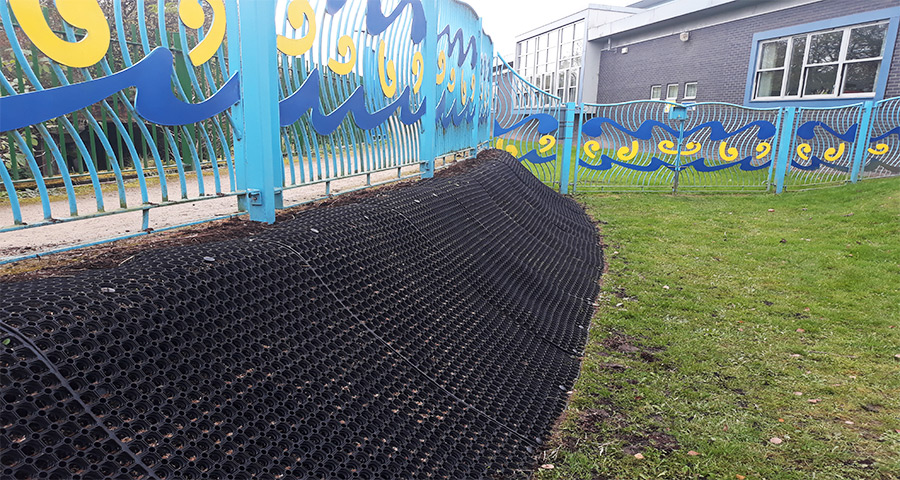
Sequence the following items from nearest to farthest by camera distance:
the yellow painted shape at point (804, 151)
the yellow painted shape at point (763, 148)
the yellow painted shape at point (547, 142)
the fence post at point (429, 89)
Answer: the fence post at point (429, 89), the yellow painted shape at point (547, 142), the yellow painted shape at point (804, 151), the yellow painted shape at point (763, 148)

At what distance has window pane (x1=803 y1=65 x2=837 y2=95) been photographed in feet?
47.0

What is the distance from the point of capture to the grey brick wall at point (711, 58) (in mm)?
14070

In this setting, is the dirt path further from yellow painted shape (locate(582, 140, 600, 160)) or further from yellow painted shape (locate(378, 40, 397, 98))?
yellow painted shape (locate(582, 140, 600, 160))

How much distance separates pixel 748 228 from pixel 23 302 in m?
9.23

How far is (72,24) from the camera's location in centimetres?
257

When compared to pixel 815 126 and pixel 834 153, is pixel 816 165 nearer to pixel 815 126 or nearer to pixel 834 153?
pixel 834 153

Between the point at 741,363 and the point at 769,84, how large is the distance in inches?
605

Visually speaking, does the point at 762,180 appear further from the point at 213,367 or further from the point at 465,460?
the point at 213,367

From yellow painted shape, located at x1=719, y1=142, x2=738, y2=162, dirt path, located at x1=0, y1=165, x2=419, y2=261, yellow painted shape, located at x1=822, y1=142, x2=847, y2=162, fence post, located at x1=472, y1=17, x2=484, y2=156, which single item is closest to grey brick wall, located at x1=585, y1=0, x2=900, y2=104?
yellow painted shape, located at x1=822, y1=142, x2=847, y2=162

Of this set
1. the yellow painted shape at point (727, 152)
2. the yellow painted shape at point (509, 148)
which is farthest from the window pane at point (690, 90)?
the yellow painted shape at point (509, 148)

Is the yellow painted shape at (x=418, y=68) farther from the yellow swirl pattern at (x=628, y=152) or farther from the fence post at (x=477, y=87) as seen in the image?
the yellow swirl pattern at (x=628, y=152)

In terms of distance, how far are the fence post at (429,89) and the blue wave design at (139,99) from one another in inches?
120

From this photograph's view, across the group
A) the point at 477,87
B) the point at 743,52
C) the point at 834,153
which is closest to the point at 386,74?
the point at 477,87

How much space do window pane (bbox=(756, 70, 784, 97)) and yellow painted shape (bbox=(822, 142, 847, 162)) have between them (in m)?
4.05
